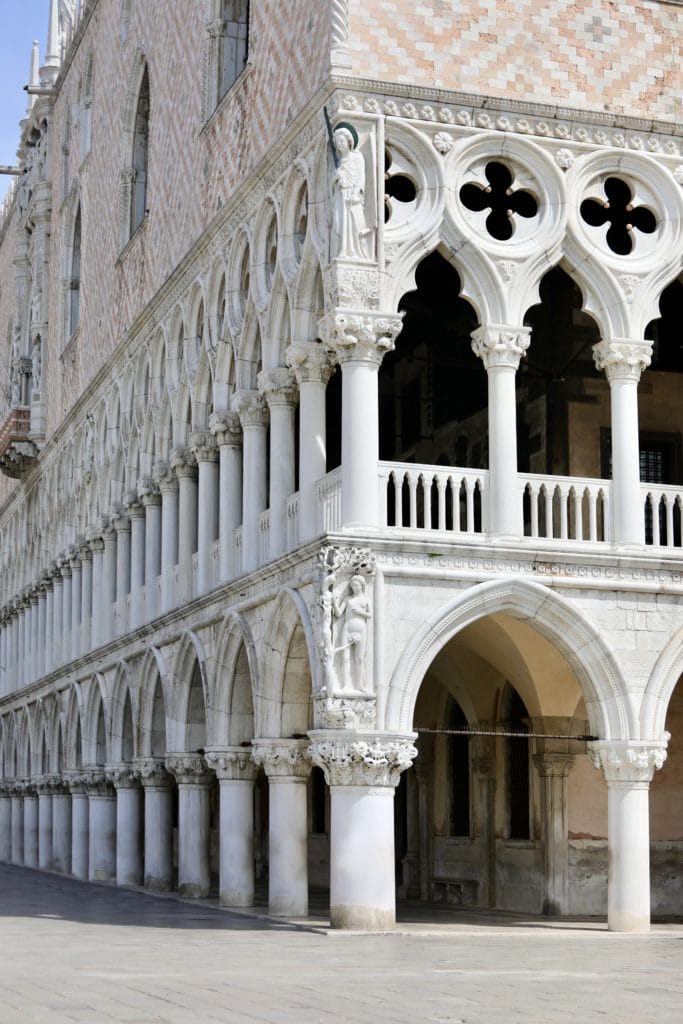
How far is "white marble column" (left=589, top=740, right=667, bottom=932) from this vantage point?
661 inches

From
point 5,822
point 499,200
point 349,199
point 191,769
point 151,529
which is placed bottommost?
point 5,822

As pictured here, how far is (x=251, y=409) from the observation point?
20250mm

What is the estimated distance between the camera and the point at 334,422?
84.5 ft

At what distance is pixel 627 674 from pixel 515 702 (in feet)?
14.4

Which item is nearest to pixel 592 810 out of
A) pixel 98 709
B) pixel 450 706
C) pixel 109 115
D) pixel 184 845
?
pixel 450 706

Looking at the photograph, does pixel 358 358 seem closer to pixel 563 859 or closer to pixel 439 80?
pixel 439 80

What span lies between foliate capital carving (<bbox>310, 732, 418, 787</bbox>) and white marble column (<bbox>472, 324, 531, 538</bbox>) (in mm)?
2270

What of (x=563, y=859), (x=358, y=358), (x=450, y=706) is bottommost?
(x=563, y=859)

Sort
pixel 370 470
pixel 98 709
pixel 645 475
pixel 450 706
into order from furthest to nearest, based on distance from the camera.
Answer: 1. pixel 98 709
2. pixel 450 706
3. pixel 645 475
4. pixel 370 470

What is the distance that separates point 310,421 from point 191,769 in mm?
5884

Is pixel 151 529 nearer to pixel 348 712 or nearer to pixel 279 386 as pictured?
pixel 279 386

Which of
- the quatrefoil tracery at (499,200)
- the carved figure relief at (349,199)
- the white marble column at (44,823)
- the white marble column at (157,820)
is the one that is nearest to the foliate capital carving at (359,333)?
the carved figure relief at (349,199)

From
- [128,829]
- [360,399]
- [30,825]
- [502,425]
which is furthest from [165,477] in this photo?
[30,825]

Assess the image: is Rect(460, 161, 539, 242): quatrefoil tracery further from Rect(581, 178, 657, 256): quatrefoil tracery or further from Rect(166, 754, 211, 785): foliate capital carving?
Rect(166, 754, 211, 785): foliate capital carving
